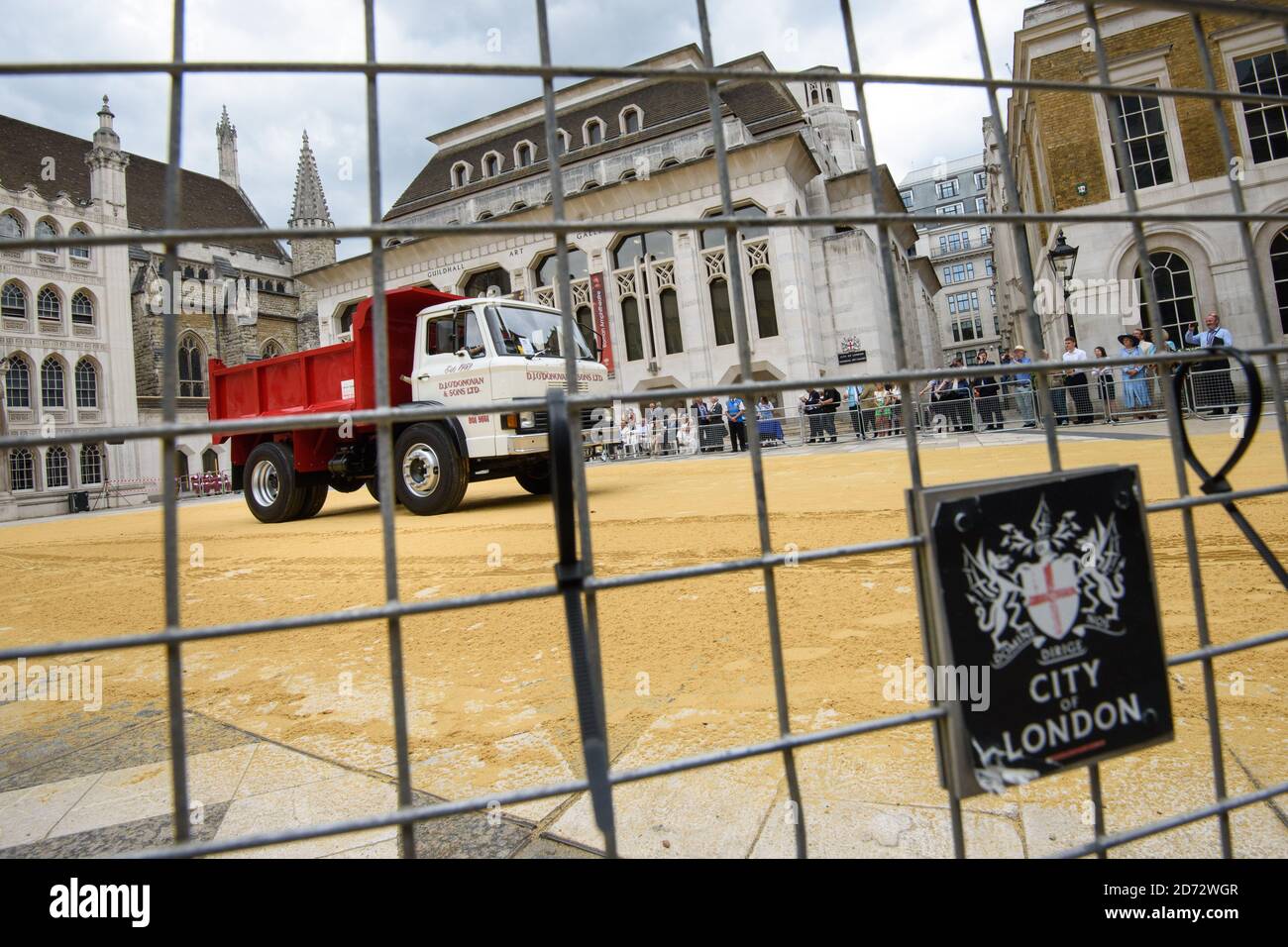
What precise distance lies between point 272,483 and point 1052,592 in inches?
398

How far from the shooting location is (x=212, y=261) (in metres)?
40.6

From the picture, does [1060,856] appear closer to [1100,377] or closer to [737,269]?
[737,269]

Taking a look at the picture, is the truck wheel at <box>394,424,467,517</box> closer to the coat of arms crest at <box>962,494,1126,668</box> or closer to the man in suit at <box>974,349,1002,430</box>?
the coat of arms crest at <box>962,494,1126,668</box>

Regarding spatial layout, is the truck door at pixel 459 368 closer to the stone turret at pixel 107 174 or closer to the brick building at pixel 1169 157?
the brick building at pixel 1169 157

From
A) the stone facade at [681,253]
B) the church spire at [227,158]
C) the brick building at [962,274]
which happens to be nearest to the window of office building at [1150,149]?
the stone facade at [681,253]

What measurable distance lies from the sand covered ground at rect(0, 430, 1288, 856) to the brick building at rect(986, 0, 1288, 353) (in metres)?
15.0

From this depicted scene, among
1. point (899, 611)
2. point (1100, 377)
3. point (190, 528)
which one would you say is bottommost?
point (899, 611)

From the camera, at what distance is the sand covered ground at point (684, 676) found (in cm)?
143

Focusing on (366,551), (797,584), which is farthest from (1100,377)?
(366,551)

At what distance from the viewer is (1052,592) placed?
45.0 inches

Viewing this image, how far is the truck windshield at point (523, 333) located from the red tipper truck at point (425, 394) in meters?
0.01

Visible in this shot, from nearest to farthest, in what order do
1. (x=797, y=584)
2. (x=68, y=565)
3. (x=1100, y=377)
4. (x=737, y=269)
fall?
(x=737, y=269) < (x=797, y=584) < (x=68, y=565) < (x=1100, y=377)

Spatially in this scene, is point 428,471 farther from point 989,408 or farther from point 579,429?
point 989,408
